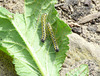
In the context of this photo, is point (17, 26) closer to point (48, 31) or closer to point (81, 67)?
point (48, 31)

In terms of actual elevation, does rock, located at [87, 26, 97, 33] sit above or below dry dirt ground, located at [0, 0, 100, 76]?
below

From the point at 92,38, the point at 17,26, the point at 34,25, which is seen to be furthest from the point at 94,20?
the point at 17,26

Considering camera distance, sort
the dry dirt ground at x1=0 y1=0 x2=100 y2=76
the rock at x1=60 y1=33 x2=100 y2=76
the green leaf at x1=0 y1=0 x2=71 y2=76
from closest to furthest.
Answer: the green leaf at x1=0 y1=0 x2=71 y2=76
the rock at x1=60 y1=33 x2=100 y2=76
the dry dirt ground at x1=0 y1=0 x2=100 y2=76

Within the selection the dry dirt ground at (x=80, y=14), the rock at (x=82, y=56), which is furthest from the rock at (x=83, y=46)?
the dry dirt ground at (x=80, y=14)

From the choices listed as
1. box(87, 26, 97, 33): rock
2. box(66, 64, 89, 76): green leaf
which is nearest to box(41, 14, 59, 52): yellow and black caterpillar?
box(66, 64, 89, 76): green leaf

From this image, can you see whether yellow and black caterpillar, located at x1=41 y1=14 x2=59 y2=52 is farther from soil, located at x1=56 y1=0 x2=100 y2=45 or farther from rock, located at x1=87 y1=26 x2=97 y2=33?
rock, located at x1=87 y1=26 x2=97 y2=33

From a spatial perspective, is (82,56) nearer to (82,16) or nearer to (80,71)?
(80,71)

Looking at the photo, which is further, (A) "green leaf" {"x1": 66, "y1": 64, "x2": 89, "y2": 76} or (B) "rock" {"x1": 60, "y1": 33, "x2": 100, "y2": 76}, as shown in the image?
(B) "rock" {"x1": 60, "y1": 33, "x2": 100, "y2": 76}
